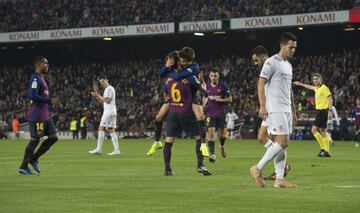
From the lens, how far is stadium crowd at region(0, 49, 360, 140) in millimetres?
47312

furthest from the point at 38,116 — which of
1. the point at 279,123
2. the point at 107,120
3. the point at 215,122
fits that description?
the point at 107,120

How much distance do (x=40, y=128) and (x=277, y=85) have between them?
5.41m

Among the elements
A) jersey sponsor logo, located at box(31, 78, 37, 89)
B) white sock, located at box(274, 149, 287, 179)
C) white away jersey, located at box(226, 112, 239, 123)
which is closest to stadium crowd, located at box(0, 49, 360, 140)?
white away jersey, located at box(226, 112, 239, 123)

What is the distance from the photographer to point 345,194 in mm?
11234

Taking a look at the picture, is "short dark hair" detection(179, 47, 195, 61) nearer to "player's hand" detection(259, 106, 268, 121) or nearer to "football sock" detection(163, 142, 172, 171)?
"football sock" detection(163, 142, 172, 171)

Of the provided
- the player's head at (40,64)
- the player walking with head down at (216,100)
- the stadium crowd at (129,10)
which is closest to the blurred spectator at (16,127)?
the stadium crowd at (129,10)

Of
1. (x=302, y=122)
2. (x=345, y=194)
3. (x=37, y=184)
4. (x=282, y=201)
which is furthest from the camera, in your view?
(x=302, y=122)

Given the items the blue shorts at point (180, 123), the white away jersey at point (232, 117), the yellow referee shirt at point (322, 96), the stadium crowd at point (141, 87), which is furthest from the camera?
the stadium crowd at point (141, 87)

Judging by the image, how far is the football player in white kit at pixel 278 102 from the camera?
40.9 ft

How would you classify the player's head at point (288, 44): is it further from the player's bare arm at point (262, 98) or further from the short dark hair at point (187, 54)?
the short dark hair at point (187, 54)

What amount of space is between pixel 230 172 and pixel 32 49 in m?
53.3

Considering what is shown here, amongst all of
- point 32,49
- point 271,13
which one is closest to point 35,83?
point 271,13

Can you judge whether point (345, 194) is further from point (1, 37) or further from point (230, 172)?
point (1, 37)

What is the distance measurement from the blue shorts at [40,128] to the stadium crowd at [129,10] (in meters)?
33.5
